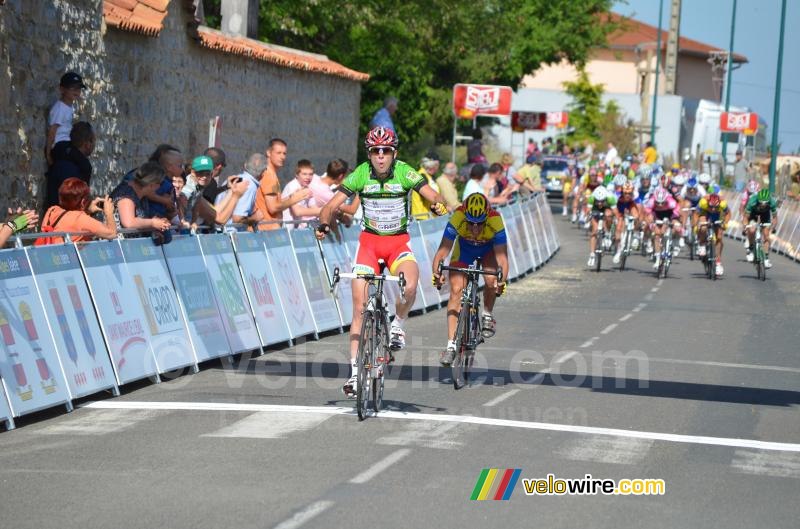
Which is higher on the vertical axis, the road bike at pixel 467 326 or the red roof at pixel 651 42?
the road bike at pixel 467 326

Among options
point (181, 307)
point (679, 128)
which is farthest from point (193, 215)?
point (679, 128)

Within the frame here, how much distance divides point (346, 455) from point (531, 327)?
9.78 metres

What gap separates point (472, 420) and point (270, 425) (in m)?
1.53

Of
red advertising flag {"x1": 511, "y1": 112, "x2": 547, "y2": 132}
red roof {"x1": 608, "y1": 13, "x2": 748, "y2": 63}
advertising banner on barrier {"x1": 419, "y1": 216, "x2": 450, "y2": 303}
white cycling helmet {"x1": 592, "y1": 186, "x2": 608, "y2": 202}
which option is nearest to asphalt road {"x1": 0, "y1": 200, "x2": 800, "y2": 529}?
advertising banner on barrier {"x1": 419, "y1": 216, "x2": 450, "y2": 303}

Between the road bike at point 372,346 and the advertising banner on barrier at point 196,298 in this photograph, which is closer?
the road bike at point 372,346

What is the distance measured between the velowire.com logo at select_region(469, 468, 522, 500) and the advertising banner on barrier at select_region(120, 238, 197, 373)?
4.81 metres

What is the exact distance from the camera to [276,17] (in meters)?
33.4

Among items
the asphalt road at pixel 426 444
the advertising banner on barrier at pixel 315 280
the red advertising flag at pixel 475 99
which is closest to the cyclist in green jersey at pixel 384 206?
the asphalt road at pixel 426 444

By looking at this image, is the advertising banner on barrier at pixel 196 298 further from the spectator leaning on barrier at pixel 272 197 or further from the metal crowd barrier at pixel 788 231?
the metal crowd barrier at pixel 788 231

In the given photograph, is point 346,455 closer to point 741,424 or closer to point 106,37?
point 741,424

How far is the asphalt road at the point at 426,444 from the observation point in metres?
7.39

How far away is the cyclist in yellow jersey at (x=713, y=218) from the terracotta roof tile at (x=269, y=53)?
804 centimetres

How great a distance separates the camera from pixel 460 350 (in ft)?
40.7

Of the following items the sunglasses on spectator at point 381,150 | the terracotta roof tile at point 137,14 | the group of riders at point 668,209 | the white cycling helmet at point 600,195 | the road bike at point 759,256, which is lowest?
the road bike at point 759,256
